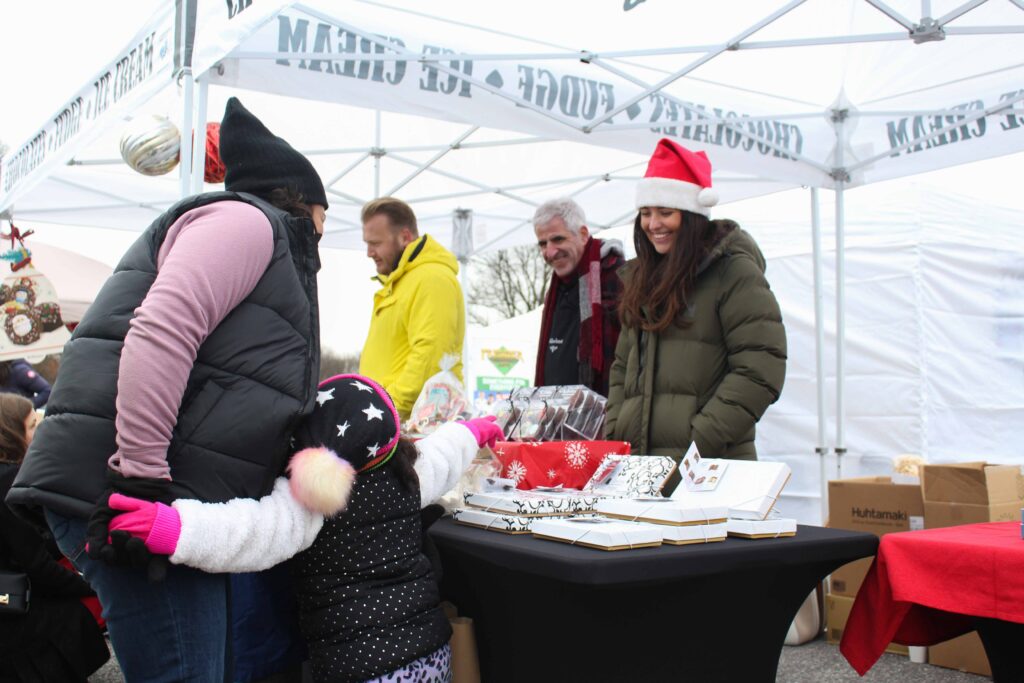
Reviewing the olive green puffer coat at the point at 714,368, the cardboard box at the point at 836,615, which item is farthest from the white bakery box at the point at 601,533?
the cardboard box at the point at 836,615

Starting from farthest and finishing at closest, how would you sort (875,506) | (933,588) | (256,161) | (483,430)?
(875,506)
(483,430)
(933,588)
(256,161)

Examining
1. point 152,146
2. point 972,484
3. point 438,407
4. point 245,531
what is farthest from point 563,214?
point 152,146

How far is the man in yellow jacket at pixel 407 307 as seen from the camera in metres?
3.21

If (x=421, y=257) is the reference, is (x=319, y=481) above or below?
below

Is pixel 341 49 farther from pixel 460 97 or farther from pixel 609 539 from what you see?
pixel 609 539

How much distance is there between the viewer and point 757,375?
8.09 feet

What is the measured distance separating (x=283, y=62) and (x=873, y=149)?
3.05 meters

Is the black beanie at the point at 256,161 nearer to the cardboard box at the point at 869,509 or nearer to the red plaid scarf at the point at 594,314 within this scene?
the red plaid scarf at the point at 594,314

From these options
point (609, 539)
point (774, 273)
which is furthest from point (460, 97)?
point (774, 273)

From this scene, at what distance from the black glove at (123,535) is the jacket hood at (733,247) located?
1.73 m

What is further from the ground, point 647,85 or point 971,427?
point 647,85

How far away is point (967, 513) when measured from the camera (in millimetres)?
3215

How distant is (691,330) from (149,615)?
1684 mm

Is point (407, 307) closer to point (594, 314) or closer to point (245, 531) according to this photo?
point (594, 314)
